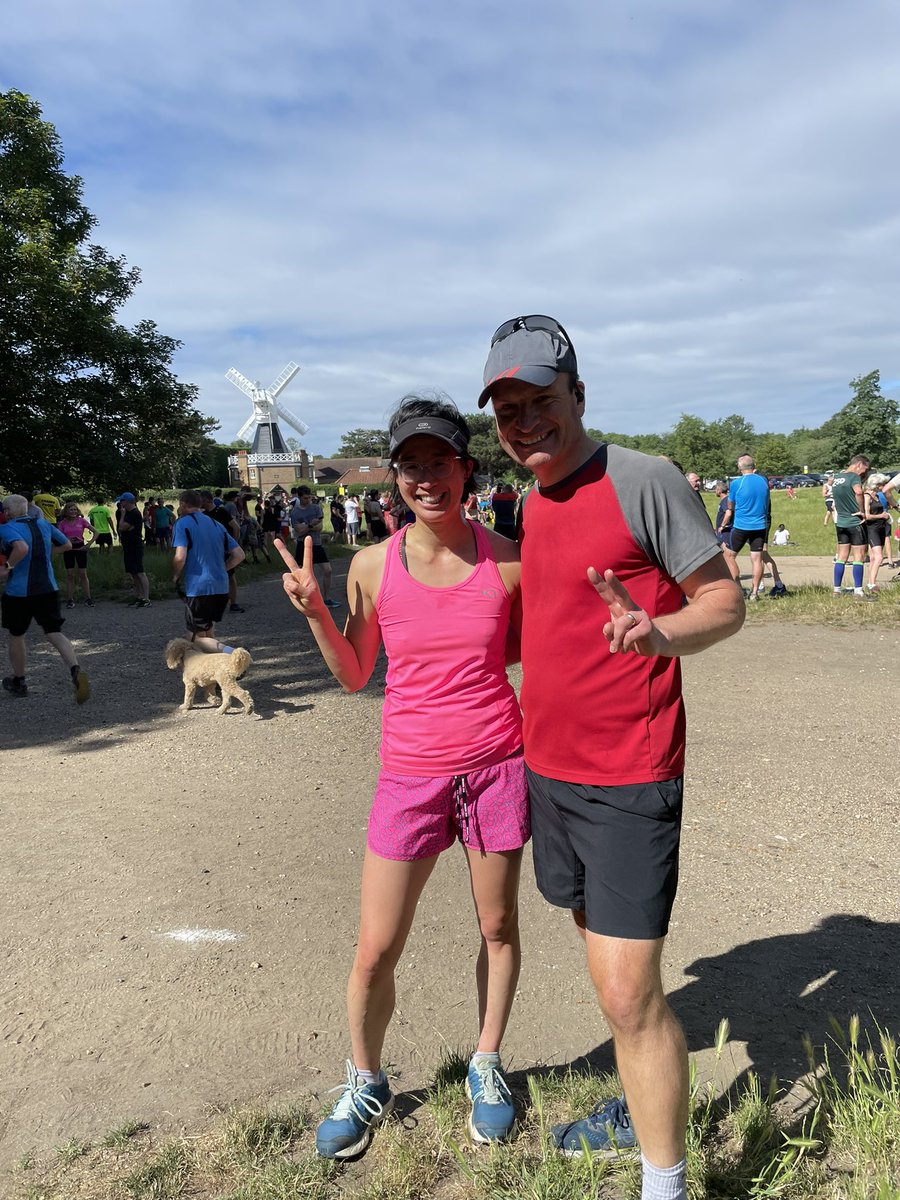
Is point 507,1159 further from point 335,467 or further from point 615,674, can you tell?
point 335,467

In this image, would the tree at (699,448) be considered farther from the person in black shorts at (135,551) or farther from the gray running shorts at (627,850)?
the gray running shorts at (627,850)

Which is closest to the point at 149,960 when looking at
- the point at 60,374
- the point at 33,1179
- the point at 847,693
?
the point at 33,1179

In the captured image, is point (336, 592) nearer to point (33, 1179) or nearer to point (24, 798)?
point (24, 798)

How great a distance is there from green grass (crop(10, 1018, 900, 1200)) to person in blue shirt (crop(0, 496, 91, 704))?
21.1 ft

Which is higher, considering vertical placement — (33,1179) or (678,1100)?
(678,1100)

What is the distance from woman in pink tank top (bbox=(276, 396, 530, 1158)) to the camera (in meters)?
2.36

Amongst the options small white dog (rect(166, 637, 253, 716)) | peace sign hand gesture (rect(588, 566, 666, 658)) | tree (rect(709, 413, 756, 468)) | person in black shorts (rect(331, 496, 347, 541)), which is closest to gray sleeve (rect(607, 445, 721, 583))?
peace sign hand gesture (rect(588, 566, 666, 658))

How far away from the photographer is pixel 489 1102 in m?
2.44

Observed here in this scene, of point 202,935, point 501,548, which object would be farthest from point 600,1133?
point 202,935

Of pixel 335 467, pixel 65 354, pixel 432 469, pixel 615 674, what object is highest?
pixel 335 467

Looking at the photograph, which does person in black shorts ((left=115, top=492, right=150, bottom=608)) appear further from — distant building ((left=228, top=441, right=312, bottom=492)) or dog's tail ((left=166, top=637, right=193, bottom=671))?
distant building ((left=228, top=441, right=312, bottom=492))

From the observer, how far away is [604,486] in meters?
2.05

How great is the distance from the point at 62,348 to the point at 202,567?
55.9 feet

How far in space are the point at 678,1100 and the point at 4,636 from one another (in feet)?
38.9
